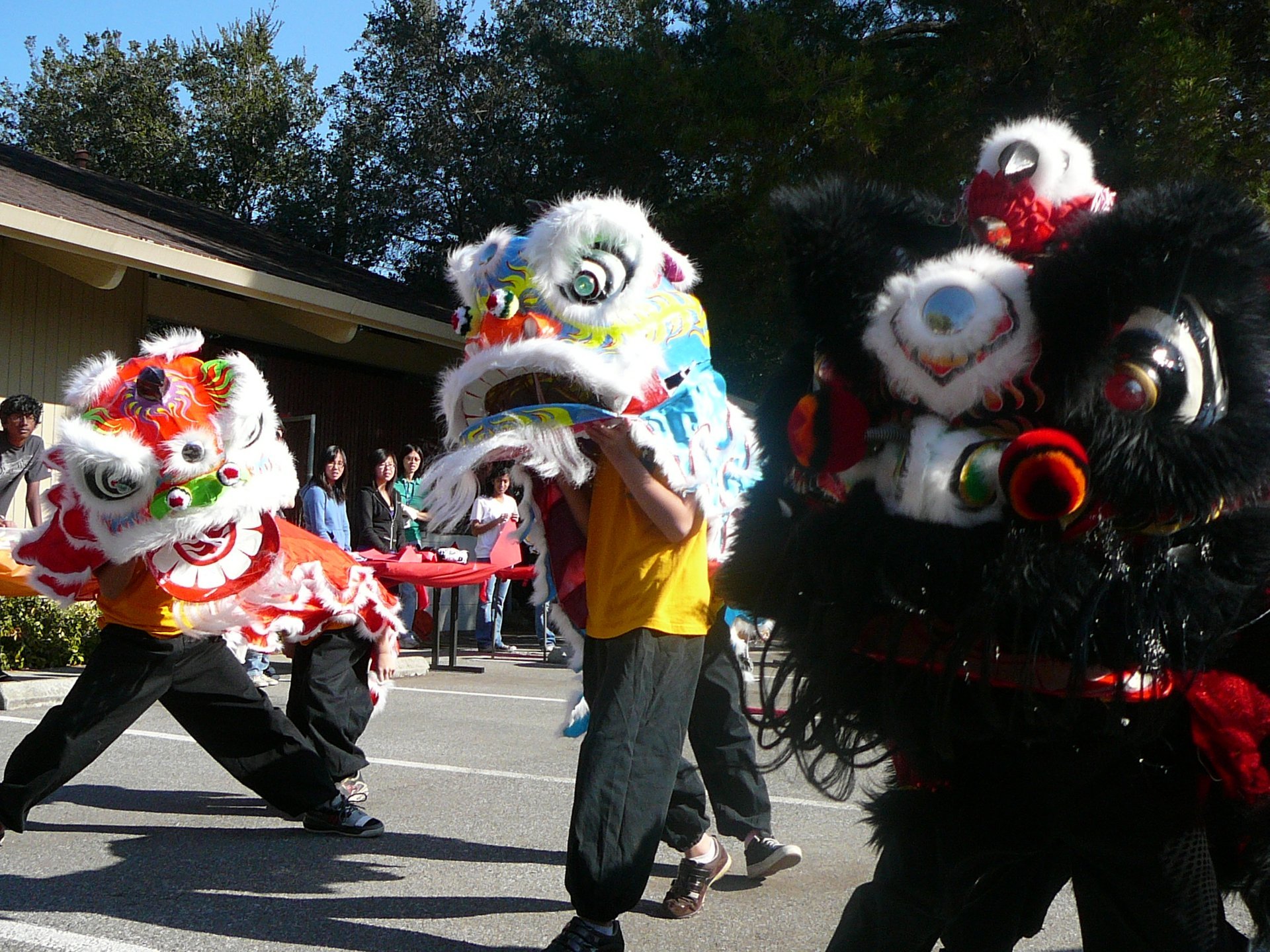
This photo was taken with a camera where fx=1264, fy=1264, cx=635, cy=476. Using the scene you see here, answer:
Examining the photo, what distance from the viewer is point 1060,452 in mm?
1816

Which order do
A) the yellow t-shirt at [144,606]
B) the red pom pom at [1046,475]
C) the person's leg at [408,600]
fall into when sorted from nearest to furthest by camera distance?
the red pom pom at [1046,475], the yellow t-shirt at [144,606], the person's leg at [408,600]

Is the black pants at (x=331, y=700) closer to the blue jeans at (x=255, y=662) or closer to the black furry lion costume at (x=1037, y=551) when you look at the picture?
the black furry lion costume at (x=1037, y=551)

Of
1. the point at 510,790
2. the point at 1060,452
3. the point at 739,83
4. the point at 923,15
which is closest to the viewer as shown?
the point at 1060,452

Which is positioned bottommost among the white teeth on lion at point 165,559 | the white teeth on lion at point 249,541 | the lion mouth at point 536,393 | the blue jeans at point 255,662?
the blue jeans at point 255,662

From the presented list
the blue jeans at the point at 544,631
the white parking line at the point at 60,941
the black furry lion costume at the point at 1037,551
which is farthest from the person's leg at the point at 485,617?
the black furry lion costume at the point at 1037,551

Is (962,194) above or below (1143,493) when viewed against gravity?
above

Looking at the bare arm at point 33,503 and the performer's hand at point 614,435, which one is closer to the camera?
the performer's hand at point 614,435

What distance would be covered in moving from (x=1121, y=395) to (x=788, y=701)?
0.78 meters

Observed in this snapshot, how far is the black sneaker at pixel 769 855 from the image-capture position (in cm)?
373

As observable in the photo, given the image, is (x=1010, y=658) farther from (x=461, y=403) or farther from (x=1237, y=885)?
(x=461, y=403)

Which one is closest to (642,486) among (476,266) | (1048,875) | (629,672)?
(629,672)

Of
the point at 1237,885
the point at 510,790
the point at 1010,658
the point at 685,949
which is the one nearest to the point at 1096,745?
the point at 1010,658

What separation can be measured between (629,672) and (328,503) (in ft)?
17.6

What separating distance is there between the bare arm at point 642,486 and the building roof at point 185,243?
6.93 meters
